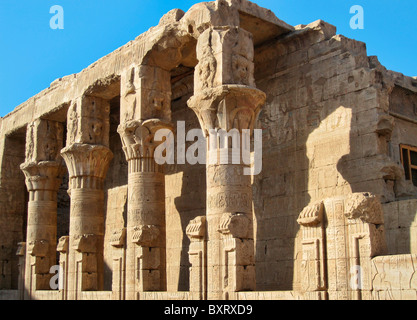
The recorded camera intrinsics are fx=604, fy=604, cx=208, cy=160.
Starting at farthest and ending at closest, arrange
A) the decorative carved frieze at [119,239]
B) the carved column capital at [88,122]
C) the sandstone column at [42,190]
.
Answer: the sandstone column at [42,190] < the carved column capital at [88,122] < the decorative carved frieze at [119,239]

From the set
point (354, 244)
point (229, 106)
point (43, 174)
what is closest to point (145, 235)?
point (229, 106)

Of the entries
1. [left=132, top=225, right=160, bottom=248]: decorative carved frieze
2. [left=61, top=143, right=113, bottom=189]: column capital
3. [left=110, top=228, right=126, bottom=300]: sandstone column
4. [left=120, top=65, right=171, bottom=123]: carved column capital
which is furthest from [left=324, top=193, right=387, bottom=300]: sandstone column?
[left=61, top=143, right=113, bottom=189]: column capital

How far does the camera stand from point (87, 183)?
15.5 m

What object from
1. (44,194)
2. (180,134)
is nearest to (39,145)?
(44,194)

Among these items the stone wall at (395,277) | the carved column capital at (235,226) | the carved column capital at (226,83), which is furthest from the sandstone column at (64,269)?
the stone wall at (395,277)

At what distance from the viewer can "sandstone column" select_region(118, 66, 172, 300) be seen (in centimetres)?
1255

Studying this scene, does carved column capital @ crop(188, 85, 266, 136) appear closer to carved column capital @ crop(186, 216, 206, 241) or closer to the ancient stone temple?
the ancient stone temple

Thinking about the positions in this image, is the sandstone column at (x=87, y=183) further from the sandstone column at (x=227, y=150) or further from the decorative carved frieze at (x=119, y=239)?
the sandstone column at (x=227, y=150)

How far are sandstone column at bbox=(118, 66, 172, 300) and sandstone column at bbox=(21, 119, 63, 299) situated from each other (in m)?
4.89

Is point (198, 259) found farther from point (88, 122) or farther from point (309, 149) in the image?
point (88, 122)

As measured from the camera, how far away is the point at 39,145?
1766cm

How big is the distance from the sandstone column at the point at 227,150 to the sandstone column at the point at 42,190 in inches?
303

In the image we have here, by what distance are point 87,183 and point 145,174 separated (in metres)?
2.81

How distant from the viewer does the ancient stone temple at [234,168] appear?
8.42 meters
